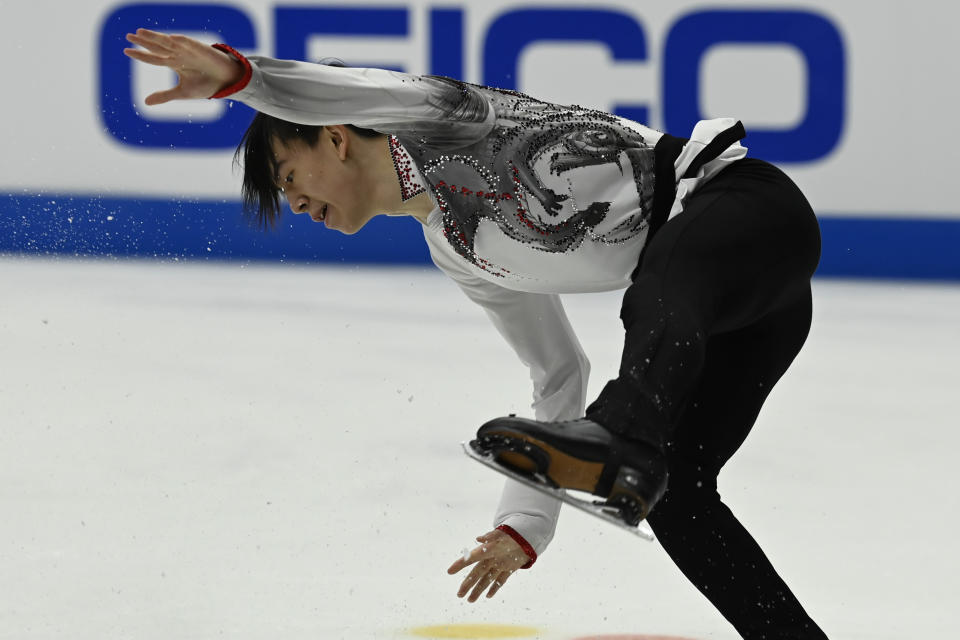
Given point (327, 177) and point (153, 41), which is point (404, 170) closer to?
point (327, 177)

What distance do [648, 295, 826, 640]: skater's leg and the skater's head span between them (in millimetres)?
533

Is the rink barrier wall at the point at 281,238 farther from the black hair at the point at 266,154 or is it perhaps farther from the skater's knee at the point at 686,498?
the skater's knee at the point at 686,498

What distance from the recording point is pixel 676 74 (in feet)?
23.9

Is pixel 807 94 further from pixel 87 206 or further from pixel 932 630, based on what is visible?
pixel 932 630

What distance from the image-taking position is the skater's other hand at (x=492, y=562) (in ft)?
6.89

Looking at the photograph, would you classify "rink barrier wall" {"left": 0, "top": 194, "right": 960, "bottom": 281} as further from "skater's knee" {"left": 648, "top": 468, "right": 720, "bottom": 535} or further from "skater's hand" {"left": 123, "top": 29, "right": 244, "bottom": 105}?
"skater's hand" {"left": 123, "top": 29, "right": 244, "bottom": 105}

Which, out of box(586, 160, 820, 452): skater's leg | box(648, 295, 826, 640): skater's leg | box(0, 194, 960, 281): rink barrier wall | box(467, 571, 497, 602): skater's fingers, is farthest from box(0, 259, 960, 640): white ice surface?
box(0, 194, 960, 281): rink barrier wall

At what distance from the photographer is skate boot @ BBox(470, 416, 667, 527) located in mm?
1461

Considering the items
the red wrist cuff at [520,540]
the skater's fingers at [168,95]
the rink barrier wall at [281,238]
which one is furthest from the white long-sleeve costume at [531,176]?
the rink barrier wall at [281,238]

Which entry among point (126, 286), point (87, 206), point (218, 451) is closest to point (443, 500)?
point (218, 451)

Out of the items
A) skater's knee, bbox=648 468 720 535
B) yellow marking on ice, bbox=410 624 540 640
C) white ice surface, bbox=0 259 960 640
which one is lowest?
white ice surface, bbox=0 259 960 640

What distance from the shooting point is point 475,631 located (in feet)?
7.80

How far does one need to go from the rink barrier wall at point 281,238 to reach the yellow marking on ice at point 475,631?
5.17m

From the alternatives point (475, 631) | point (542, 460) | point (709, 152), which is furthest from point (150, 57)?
point (475, 631)
